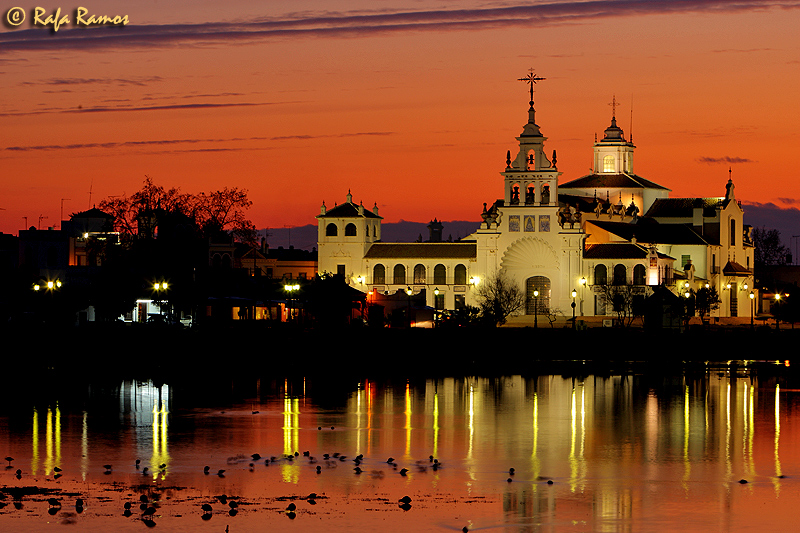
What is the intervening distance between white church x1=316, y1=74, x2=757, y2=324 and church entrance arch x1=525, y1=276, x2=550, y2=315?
0.25 ft

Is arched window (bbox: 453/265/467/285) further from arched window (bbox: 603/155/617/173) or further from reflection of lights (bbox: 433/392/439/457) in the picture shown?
reflection of lights (bbox: 433/392/439/457)

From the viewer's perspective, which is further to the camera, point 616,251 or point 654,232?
point 654,232

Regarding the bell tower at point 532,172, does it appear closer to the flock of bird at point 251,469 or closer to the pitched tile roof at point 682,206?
the pitched tile roof at point 682,206

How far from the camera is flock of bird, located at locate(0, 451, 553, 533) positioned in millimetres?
24906

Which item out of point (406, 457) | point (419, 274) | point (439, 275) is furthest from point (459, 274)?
point (406, 457)

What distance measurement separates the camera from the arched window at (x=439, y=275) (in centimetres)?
10806

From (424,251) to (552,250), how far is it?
35.2 feet

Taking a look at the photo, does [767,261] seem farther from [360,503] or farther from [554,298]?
[360,503]

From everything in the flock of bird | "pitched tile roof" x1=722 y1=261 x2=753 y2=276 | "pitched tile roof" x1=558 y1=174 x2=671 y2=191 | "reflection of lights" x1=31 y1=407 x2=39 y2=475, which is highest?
"pitched tile roof" x1=558 y1=174 x2=671 y2=191

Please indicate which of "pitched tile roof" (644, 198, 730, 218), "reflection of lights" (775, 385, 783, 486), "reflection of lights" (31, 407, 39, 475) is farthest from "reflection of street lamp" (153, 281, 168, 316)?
"pitched tile roof" (644, 198, 730, 218)

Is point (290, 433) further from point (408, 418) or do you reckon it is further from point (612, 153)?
point (612, 153)

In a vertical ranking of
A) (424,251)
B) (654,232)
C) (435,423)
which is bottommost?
(435,423)

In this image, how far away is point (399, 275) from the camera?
109 metres

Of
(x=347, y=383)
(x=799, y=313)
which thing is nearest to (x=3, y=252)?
(x=799, y=313)
